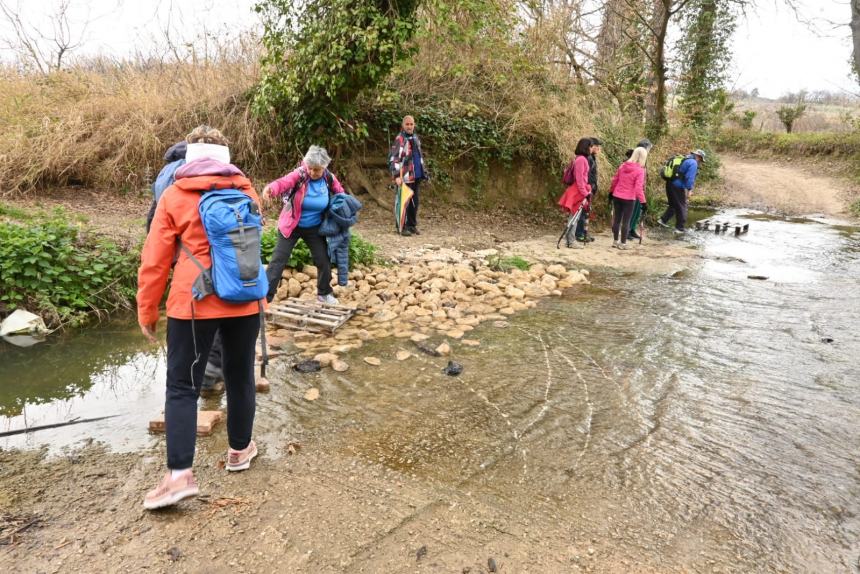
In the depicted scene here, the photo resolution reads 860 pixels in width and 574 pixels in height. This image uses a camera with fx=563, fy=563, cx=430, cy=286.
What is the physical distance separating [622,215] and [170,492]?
9.05 m

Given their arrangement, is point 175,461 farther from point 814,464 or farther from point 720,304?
point 720,304

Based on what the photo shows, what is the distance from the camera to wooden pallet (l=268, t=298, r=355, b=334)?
5.63 meters

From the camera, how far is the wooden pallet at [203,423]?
363 centimetres

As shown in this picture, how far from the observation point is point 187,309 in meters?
2.73

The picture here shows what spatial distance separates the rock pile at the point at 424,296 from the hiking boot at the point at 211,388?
884mm

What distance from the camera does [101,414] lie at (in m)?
4.01

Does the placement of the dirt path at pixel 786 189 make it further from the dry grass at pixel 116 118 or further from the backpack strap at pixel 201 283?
the backpack strap at pixel 201 283

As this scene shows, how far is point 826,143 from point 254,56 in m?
23.1

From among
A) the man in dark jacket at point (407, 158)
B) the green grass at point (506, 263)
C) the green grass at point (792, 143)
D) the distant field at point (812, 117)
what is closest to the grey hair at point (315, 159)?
the green grass at point (506, 263)

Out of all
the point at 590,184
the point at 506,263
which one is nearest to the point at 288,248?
the point at 506,263

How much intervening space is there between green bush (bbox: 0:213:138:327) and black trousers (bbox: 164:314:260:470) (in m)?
3.57

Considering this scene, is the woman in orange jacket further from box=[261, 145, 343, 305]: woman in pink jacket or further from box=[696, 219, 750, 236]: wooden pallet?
box=[696, 219, 750, 236]: wooden pallet

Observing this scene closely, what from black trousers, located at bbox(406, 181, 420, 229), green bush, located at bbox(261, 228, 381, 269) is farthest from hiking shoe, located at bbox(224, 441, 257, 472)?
black trousers, located at bbox(406, 181, 420, 229)

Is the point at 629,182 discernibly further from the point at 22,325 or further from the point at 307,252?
the point at 22,325
